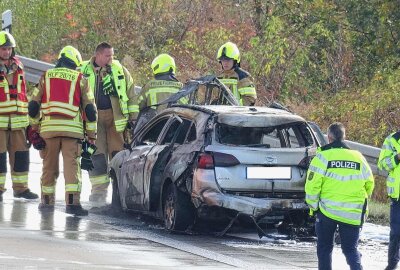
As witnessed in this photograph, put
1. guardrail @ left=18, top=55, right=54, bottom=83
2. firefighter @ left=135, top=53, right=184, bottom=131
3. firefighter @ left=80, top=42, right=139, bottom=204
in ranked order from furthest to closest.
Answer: guardrail @ left=18, top=55, right=54, bottom=83 → firefighter @ left=135, top=53, right=184, bottom=131 → firefighter @ left=80, top=42, right=139, bottom=204

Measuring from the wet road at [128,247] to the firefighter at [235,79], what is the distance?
2.53 metres

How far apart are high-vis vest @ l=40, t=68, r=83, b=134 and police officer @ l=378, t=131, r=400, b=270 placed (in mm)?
4093

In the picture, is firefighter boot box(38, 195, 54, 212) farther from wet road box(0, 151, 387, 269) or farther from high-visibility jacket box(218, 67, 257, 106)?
high-visibility jacket box(218, 67, 257, 106)

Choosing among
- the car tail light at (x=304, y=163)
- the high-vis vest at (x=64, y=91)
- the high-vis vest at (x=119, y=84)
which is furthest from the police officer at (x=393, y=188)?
the high-vis vest at (x=119, y=84)

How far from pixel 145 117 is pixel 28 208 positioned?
218 centimetres

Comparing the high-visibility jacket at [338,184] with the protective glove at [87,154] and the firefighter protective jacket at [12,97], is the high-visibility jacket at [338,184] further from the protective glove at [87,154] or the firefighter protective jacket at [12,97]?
the firefighter protective jacket at [12,97]

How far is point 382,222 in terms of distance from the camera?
15.2 m

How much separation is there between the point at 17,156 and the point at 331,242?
6.29 meters

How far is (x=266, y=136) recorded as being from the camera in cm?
1385

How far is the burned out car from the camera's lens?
12914 millimetres

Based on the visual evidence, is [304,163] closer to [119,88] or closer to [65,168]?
[65,168]

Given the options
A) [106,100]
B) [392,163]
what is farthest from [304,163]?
[106,100]

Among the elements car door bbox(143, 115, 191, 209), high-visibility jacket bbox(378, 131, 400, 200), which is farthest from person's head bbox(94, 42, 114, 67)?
high-visibility jacket bbox(378, 131, 400, 200)

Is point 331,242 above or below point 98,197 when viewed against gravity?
below
